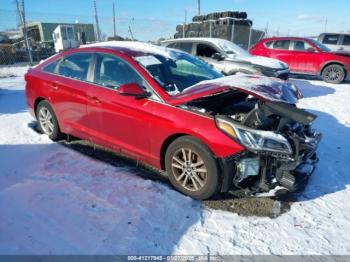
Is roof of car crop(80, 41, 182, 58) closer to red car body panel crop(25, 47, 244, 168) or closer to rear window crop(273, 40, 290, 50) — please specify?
red car body panel crop(25, 47, 244, 168)

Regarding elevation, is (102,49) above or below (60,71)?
above

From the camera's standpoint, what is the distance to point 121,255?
9.34ft

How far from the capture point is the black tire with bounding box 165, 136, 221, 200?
11.4 ft

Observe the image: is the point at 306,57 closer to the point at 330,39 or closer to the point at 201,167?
the point at 330,39

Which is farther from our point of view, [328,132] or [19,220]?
[328,132]

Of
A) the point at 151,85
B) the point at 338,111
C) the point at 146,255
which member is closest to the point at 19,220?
the point at 146,255

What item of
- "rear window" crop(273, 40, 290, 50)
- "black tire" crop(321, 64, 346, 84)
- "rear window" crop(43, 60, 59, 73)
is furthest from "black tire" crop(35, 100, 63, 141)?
"rear window" crop(273, 40, 290, 50)

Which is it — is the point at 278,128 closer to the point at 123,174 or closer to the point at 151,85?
the point at 151,85

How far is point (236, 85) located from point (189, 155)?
0.95 m

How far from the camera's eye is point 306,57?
39.2ft

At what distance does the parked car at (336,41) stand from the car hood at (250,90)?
36.0 ft

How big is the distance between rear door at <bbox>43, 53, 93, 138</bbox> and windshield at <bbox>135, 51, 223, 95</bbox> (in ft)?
3.19

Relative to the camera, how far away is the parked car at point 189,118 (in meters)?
3.41

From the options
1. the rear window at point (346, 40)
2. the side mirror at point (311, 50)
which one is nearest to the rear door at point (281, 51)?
the side mirror at point (311, 50)
